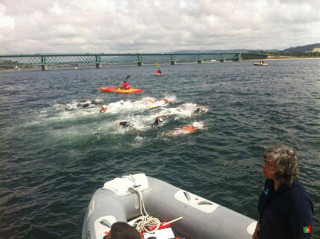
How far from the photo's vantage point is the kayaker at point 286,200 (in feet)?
9.32

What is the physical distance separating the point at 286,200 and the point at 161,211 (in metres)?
3.77

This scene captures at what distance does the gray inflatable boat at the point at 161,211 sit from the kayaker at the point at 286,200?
199 cm

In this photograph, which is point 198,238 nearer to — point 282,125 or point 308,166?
point 308,166

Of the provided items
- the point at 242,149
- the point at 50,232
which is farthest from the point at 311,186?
the point at 50,232

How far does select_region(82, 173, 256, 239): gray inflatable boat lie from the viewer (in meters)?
5.12

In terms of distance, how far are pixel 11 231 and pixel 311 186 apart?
959cm

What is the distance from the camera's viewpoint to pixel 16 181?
1027 centimetres

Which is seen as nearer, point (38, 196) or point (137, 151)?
point (38, 196)

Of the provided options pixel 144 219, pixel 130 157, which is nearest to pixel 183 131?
pixel 130 157

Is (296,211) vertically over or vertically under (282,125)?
over

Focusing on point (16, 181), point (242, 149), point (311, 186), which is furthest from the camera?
point (242, 149)

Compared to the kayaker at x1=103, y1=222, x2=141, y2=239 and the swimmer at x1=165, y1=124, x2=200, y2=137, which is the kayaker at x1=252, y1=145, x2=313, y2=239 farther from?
the swimmer at x1=165, y1=124, x2=200, y2=137

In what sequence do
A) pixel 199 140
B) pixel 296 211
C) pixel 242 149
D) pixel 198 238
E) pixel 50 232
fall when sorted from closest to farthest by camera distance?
pixel 296 211 < pixel 198 238 < pixel 50 232 < pixel 242 149 < pixel 199 140

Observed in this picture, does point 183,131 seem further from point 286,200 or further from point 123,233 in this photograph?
point 123,233
